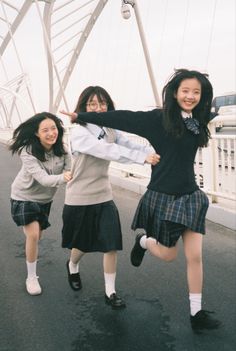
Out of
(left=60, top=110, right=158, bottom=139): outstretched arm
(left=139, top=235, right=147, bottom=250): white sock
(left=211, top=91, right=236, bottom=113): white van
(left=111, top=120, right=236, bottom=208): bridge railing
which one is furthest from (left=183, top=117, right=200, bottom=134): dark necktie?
(left=211, top=91, right=236, bottom=113): white van

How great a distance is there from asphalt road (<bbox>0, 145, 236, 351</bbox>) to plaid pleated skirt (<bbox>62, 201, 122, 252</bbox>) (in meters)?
0.42

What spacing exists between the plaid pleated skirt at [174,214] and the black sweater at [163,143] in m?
0.05

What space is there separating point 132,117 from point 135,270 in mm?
1589

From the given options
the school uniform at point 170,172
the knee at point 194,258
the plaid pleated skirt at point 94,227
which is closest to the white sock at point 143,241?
the plaid pleated skirt at point 94,227

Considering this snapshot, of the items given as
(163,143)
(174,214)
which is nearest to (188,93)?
(163,143)

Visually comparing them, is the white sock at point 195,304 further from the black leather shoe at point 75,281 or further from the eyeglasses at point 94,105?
the eyeglasses at point 94,105

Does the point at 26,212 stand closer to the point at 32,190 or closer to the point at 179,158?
the point at 32,190

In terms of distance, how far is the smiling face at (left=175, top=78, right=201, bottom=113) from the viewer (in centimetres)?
255

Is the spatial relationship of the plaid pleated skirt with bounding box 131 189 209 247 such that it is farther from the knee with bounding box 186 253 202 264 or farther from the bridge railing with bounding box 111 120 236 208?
the bridge railing with bounding box 111 120 236 208

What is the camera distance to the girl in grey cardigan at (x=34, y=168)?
317cm

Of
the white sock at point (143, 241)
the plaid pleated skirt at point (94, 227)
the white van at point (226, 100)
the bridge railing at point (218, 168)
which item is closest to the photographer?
the plaid pleated skirt at point (94, 227)

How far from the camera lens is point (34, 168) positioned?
309 centimetres

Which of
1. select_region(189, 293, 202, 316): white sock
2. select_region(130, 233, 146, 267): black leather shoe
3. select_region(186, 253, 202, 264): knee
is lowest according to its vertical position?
select_region(189, 293, 202, 316): white sock

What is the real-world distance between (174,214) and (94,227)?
2.34 ft
